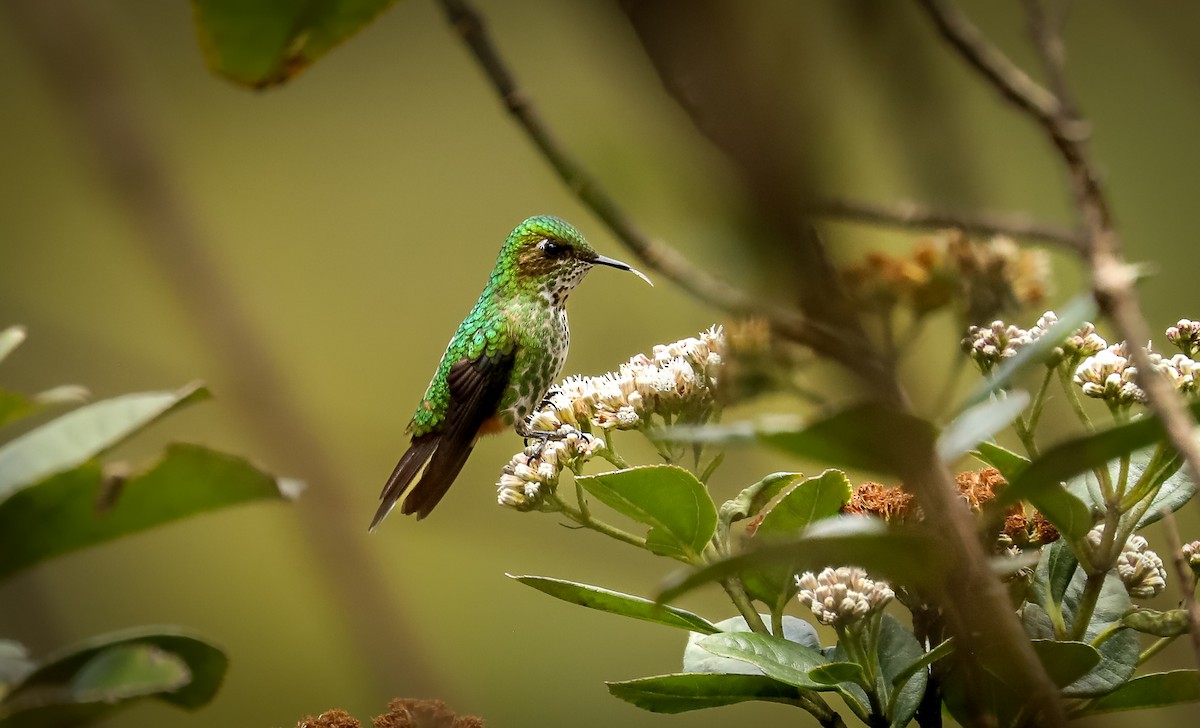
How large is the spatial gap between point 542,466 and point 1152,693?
0.40 meters

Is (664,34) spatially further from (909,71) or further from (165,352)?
(165,352)

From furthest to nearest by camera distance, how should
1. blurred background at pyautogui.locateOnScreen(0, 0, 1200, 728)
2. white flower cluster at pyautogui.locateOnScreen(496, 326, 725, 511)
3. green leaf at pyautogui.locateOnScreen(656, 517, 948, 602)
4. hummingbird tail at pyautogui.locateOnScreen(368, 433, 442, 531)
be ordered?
blurred background at pyautogui.locateOnScreen(0, 0, 1200, 728)
hummingbird tail at pyautogui.locateOnScreen(368, 433, 442, 531)
white flower cluster at pyautogui.locateOnScreen(496, 326, 725, 511)
green leaf at pyautogui.locateOnScreen(656, 517, 948, 602)

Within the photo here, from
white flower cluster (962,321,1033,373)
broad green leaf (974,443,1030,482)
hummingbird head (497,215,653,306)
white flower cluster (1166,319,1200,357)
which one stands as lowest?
broad green leaf (974,443,1030,482)

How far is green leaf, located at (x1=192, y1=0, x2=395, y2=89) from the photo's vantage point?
54 cm

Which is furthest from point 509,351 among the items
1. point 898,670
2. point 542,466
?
point 898,670

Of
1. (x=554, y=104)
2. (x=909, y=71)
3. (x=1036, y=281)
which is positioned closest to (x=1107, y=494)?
(x=1036, y=281)

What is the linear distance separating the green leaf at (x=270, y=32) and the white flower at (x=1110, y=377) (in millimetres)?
448

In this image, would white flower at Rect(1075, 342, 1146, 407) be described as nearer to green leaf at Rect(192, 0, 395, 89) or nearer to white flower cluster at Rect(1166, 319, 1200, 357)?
white flower cluster at Rect(1166, 319, 1200, 357)

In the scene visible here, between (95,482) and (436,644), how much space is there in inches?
66.4

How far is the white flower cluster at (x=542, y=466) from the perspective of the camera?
743 mm

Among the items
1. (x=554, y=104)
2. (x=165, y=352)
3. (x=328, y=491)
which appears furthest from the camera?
(x=165, y=352)

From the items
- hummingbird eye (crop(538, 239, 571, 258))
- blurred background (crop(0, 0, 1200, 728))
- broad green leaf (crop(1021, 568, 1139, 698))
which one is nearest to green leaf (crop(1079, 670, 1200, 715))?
broad green leaf (crop(1021, 568, 1139, 698))

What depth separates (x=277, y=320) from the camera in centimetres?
228

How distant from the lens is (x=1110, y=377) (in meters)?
0.62
